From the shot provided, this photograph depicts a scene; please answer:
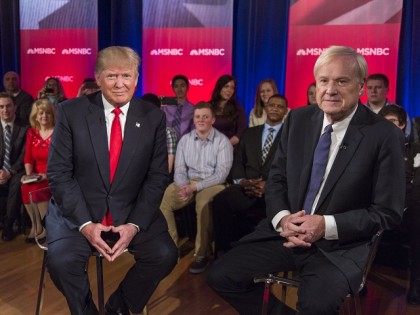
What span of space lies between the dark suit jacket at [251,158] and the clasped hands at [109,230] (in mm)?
1679

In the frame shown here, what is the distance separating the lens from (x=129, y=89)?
8.00 ft

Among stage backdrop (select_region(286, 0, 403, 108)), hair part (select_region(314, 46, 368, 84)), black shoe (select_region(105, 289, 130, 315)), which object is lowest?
black shoe (select_region(105, 289, 130, 315))

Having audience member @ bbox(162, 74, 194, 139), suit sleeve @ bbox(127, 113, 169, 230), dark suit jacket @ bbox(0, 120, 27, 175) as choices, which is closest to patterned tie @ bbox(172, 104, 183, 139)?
audience member @ bbox(162, 74, 194, 139)

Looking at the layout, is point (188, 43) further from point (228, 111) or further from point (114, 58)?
point (114, 58)

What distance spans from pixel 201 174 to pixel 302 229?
201 centimetres

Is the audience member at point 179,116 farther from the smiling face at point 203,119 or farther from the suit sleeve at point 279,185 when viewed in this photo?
the suit sleeve at point 279,185

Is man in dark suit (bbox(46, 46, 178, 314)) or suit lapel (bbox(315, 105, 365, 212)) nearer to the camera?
suit lapel (bbox(315, 105, 365, 212))

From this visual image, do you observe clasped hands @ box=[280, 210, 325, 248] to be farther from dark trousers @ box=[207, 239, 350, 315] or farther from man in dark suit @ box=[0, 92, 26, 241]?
man in dark suit @ box=[0, 92, 26, 241]

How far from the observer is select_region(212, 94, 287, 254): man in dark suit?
377 centimetres

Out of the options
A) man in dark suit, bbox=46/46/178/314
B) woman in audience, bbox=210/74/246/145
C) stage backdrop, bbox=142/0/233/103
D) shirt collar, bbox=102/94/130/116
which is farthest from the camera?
stage backdrop, bbox=142/0/233/103

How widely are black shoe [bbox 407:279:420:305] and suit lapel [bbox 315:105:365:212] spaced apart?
4.79ft

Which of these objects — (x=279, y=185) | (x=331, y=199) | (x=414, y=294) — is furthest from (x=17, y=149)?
(x=414, y=294)

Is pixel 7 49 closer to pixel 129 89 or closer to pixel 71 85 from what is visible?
pixel 71 85

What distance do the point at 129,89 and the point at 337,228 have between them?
1.18 meters
